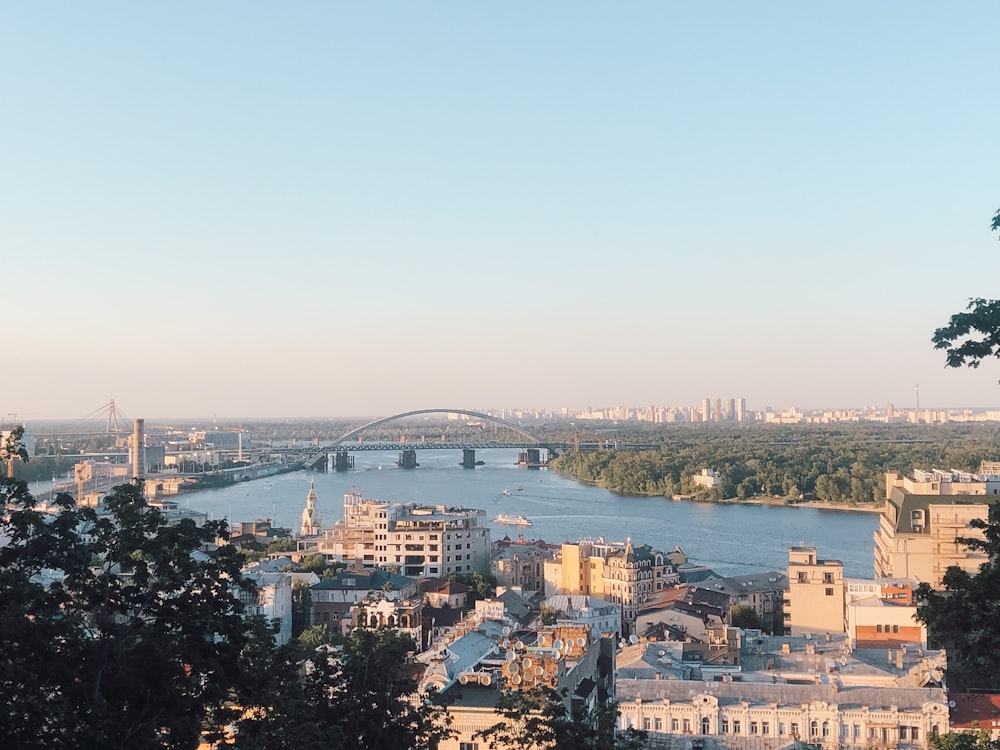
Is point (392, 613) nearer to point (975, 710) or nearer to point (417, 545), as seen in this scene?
point (417, 545)

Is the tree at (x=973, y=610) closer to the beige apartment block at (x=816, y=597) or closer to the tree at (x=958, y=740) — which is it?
the tree at (x=958, y=740)

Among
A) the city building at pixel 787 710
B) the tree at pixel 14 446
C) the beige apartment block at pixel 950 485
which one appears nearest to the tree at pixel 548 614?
the city building at pixel 787 710

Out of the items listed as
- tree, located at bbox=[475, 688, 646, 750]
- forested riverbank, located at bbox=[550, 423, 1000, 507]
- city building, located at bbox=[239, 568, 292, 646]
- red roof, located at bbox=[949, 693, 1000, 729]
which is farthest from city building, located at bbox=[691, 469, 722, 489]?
tree, located at bbox=[475, 688, 646, 750]

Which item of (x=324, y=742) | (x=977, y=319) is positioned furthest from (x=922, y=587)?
(x=324, y=742)

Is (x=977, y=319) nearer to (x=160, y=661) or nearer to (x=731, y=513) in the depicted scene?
(x=160, y=661)

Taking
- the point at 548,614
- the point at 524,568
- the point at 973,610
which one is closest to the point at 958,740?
the point at 973,610

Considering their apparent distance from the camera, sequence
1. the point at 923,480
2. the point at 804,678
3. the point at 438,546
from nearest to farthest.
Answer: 1. the point at 804,678
2. the point at 923,480
3. the point at 438,546
